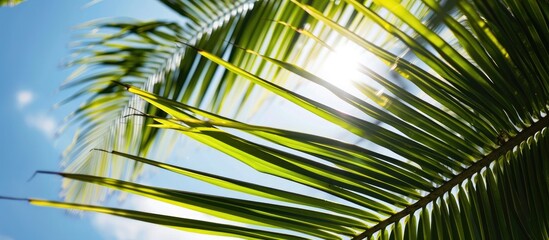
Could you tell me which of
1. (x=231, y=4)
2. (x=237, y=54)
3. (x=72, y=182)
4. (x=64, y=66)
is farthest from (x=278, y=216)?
(x=72, y=182)

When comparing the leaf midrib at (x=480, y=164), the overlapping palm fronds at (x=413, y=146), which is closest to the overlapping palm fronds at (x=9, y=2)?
the overlapping palm fronds at (x=413, y=146)

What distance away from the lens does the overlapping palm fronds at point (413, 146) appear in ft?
1.98

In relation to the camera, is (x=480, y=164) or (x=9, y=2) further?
(x=9, y=2)

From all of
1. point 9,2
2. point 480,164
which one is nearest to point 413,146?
point 480,164

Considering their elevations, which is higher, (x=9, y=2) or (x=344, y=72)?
(x=9, y=2)

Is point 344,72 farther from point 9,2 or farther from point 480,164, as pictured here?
point 9,2

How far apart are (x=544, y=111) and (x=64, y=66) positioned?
1.57m

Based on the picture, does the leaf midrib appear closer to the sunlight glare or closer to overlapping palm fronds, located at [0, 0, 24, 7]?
the sunlight glare

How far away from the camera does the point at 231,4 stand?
1.75m

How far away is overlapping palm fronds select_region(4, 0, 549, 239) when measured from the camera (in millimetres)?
604

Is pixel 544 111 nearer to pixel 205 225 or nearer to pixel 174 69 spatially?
pixel 205 225

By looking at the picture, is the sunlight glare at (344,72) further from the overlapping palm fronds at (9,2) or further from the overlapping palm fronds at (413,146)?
the overlapping palm fronds at (9,2)

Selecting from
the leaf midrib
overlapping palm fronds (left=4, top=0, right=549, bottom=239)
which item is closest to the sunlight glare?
overlapping palm fronds (left=4, top=0, right=549, bottom=239)

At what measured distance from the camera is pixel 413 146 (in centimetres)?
65
